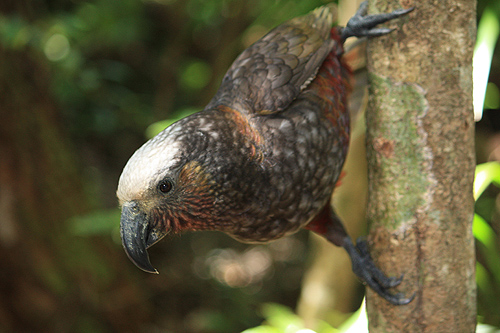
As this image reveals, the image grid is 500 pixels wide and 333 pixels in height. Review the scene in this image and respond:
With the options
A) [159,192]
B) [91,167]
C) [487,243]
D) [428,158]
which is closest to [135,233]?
[159,192]

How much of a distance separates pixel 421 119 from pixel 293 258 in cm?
418

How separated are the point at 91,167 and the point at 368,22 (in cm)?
407

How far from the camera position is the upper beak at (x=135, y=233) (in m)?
1.45

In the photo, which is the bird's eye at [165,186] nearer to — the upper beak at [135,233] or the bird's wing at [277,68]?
the upper beak at [135,233]

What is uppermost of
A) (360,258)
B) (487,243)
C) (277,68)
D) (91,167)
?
(277,68)

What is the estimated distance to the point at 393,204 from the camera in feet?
5.10

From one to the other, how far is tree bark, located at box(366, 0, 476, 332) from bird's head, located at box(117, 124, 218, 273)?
2.22 feet

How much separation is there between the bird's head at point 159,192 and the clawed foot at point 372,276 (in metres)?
0.67

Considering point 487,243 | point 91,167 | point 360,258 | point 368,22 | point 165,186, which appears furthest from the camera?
point 91,167

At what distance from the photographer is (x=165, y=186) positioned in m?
1.43

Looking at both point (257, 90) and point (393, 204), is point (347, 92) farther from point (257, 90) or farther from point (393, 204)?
point (393, 204)

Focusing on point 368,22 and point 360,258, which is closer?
point 368,22

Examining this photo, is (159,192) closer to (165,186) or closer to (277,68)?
(165,186)

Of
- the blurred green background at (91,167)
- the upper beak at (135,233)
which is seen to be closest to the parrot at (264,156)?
the upper beak at (135,233)
